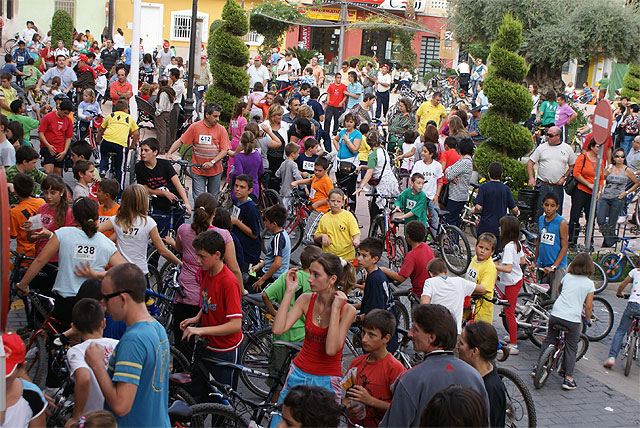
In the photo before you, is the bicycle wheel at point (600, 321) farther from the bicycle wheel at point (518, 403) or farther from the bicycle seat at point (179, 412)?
the bicycle seat at point (179, 412)

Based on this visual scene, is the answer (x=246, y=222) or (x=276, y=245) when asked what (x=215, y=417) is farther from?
(x=246, y=222)

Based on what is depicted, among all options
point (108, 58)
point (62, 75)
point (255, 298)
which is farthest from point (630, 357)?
point (108, 58)

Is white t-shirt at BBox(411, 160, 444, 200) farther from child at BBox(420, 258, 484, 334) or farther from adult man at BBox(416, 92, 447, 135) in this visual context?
adult man at BBox(416, 92, 447, 135)

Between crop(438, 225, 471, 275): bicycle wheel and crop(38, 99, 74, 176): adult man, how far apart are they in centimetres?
627

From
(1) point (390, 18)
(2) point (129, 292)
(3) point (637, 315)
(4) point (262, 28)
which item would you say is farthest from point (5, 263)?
(1) point (390, 18)

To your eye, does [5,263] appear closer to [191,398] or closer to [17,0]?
[191,398]

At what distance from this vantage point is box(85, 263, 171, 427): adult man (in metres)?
4.30

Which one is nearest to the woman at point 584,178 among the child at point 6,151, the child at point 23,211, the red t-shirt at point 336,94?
the red t-shirt at point 336,94

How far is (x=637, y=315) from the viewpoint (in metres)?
9.12

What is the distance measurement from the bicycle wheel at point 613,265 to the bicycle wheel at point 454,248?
2.24 m

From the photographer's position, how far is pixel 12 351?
191 inches

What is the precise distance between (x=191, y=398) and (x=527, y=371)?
14.6 feet

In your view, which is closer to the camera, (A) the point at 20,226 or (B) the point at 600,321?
(A) the point at 20,226

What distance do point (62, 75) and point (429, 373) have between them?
1825 cm
